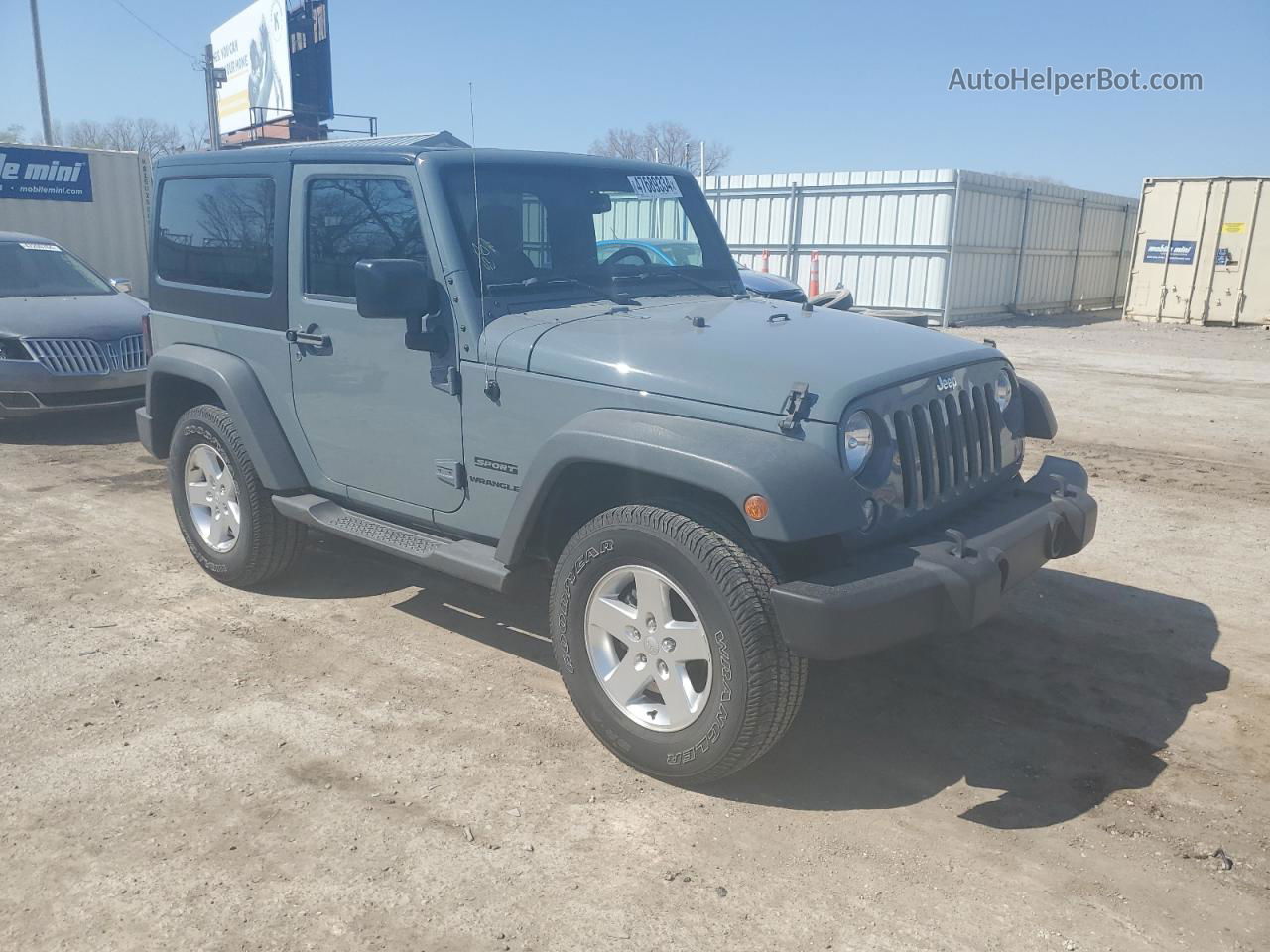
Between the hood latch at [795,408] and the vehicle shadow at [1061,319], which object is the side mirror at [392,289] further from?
the vehicle shadow at [1061,319]

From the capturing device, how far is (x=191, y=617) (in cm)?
481

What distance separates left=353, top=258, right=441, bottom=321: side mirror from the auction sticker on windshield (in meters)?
1.25

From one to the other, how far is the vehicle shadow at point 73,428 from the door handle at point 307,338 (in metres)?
5.26

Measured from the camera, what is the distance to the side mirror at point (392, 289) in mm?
3643

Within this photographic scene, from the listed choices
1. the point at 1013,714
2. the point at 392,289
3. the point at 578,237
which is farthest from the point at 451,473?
the point at 1013,714

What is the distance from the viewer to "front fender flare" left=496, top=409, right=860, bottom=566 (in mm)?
2977

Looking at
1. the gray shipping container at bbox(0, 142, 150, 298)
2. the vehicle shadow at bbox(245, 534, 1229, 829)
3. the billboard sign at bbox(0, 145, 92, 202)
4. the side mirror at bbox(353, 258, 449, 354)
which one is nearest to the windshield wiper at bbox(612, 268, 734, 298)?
the side mirror at bbox(353, 258, 449, 354)

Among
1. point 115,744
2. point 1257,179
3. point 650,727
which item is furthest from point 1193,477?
point 1257,179

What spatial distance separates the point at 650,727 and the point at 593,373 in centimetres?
121

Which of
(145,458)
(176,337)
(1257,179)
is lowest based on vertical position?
(145,458)

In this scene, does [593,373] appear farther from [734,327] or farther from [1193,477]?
[1193,477]

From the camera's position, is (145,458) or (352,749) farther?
(145,458)

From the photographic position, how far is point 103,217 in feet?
50.0

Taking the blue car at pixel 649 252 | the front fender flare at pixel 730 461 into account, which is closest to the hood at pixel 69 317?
the blue car at pixel 649 252
